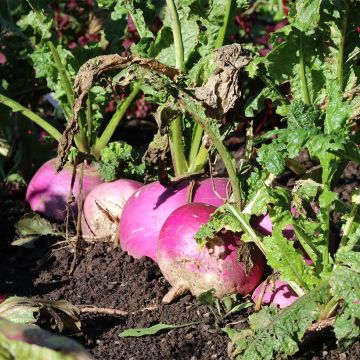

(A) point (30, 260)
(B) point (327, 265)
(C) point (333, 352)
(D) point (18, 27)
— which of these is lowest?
(A) point (30, 260)

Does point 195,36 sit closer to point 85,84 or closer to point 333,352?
point 85,84

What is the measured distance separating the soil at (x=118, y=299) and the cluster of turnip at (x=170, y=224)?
0.08m

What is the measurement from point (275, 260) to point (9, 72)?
2.54 meters

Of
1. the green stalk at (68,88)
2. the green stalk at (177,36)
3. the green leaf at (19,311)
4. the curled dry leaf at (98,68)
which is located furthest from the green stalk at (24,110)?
the green leaf at (19,311)

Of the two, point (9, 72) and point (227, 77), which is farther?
point (9, 72)

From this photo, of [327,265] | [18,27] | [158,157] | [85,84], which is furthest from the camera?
[18,27]

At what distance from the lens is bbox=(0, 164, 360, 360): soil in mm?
2490

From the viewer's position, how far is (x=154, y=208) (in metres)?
3.16

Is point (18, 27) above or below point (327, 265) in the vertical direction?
above

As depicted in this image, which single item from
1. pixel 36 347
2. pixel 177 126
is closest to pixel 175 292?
pixel 177 126

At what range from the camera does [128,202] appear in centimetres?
329

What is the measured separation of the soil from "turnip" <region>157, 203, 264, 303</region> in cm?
8

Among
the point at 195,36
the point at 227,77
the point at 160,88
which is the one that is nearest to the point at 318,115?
the point at 227,77

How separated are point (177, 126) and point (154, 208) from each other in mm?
341
